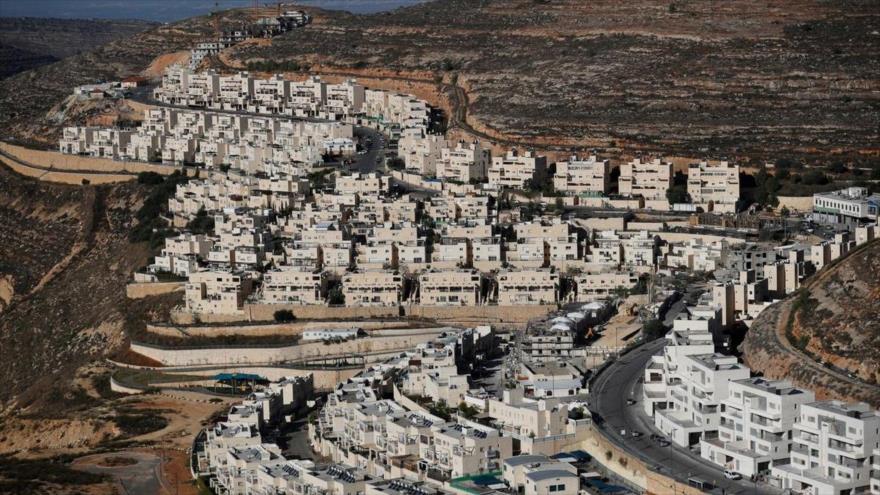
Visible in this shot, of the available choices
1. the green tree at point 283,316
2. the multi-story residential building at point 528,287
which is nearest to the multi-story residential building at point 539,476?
the multi-story residential building at point 528,287

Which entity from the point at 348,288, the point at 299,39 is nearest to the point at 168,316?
the point at 348,288

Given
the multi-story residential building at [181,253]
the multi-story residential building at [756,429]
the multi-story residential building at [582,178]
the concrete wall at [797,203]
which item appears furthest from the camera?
the multi-story residential building at [582,178]

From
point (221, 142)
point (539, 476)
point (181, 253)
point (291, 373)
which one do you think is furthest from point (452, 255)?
point (539, 476)

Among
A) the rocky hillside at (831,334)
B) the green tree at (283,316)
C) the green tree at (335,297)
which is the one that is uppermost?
the rocky hillside at (831,334)

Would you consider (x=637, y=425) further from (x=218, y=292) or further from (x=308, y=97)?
(x=308, y=97)

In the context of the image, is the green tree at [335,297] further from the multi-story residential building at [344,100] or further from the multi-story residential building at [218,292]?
the multi-story residential building at [344,100]

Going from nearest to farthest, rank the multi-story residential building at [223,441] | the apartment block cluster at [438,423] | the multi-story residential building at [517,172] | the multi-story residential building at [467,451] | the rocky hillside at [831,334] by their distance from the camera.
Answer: the multi-story residential building at [467,451] < the apartment block cluster at [438,423] < the rocky hillside at [831,334] < the multi-story residential building at [223,441] < the multi-story residential building at [517,172]
